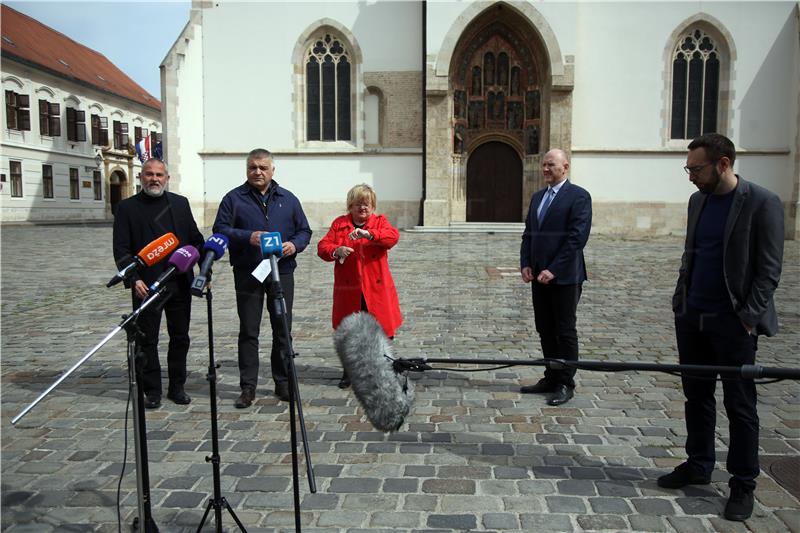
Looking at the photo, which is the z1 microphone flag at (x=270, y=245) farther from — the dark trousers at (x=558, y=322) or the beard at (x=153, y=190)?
the dark trousers at (x=558, y=322)

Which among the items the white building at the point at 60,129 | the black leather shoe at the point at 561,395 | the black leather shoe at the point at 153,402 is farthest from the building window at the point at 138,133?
the black leather shoe at the point at 561,395

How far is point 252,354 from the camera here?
515cm

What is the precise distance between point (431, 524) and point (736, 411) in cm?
163

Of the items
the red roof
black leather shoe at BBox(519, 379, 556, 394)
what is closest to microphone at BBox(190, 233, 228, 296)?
black leather shoe at BBox(519, 379, 556, 394)

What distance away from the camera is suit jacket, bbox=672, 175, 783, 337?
3232mm

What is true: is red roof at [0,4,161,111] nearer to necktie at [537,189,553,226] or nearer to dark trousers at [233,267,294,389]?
dark trousers at [233,267,294,389]

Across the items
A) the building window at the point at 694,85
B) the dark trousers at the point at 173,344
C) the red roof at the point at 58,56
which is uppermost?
the red roof at the point at 58,56

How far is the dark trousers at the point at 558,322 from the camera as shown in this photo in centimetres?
512

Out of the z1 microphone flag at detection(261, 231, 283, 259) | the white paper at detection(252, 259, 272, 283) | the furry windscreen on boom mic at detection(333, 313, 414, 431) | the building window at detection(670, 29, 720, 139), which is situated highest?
the building window at detection(670, 29, 720, 139)

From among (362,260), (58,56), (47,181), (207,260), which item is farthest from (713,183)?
(58,56)

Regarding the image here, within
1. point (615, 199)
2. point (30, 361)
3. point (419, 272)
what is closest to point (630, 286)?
point (419, 272)

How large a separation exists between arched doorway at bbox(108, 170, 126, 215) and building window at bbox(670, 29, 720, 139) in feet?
112

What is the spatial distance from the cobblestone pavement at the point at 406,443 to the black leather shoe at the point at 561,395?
74 millimetres

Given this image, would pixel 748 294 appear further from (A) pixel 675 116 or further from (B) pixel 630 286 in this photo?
(A) pixel 675 116
